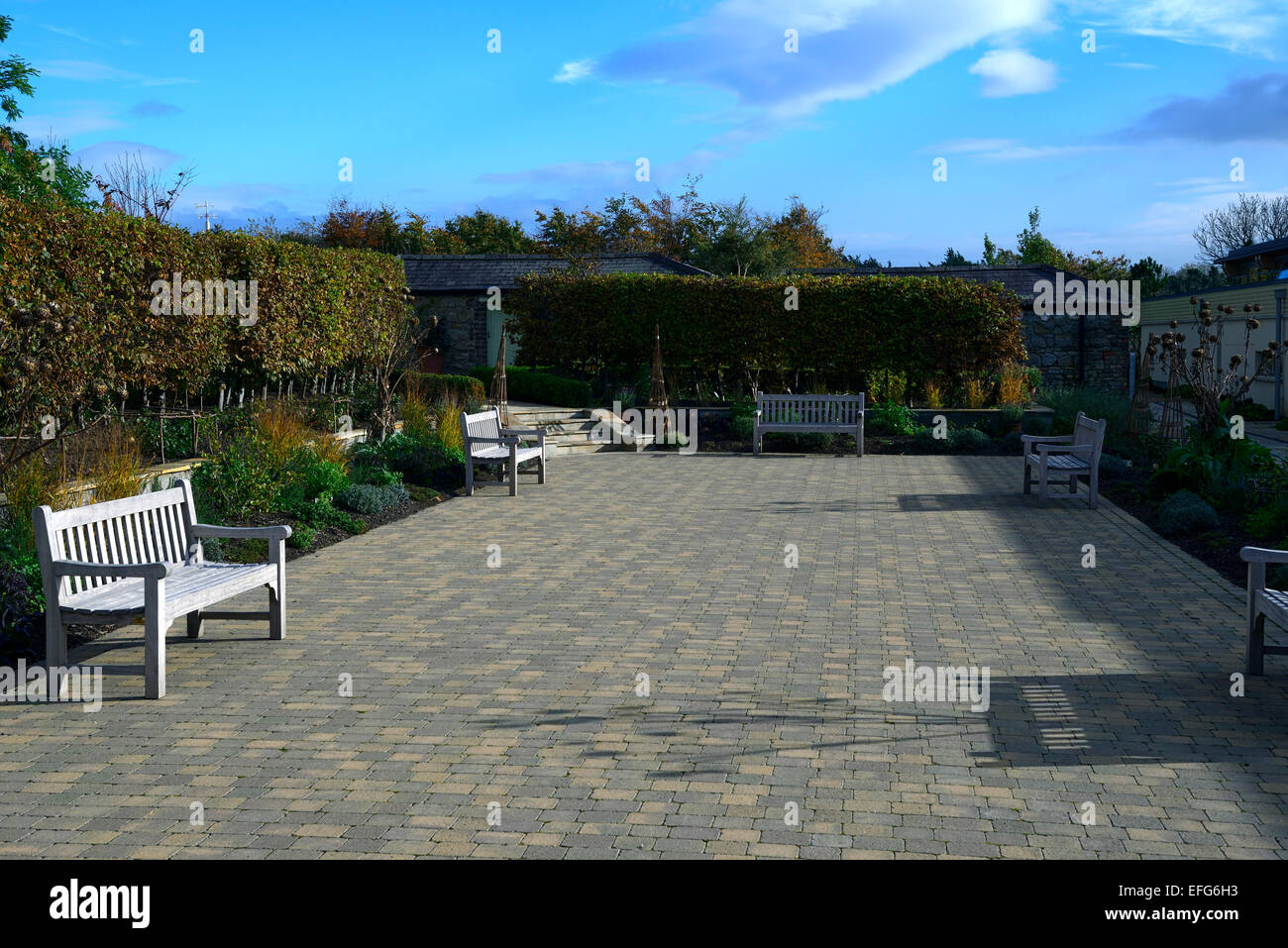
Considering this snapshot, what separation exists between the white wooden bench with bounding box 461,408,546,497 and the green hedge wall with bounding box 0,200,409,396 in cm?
240

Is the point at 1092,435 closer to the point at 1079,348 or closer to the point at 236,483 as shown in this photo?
the point at 236,483

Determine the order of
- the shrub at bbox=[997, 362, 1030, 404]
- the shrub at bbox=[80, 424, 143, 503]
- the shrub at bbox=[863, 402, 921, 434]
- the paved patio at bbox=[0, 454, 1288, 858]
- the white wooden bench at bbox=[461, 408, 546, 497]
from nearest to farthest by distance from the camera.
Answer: the paved patio at bbox=[0, 454, 1288, 858]
the shrub at bbox=[80, 424, 143, 503]
the white wooden bench at bbox=[461, 408, 546, 497]
the shrub at bbox=[863, 402, 921, 434]
the shrub at bbox=[997, 362, 1030, 404]

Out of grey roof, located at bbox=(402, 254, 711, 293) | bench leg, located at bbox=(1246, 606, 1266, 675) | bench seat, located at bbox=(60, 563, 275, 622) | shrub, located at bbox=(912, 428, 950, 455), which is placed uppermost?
grey roof, located at bbox=(402, 254, 711, 293)

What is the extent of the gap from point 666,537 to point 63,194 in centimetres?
2349

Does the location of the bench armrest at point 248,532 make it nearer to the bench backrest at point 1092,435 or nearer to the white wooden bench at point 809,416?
the bench backrest at point 1092,435

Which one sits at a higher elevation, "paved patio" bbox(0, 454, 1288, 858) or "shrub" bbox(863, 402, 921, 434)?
"shrub" bbox(863, 402, 921, 434)

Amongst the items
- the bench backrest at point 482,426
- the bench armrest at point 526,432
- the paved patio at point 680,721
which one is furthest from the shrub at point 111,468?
the bench armrest at point 526,432

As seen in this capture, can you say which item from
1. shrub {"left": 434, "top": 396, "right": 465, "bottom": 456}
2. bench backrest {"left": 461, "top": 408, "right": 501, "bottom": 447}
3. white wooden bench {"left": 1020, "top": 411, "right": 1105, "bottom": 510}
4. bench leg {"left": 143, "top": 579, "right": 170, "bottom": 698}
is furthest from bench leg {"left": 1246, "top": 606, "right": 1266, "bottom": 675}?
shrub {"left": 434, "top": 396, "right": 465, "bottom": 456}

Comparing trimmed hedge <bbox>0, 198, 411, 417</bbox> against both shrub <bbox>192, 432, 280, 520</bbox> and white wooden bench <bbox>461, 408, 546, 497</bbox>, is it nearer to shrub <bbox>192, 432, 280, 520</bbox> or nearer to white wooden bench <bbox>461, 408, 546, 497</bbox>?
shrub <bbox>192, 432, 280, 520</bbox>

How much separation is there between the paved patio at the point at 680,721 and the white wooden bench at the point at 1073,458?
266 centimetres

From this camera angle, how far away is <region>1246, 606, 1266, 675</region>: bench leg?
631 cm

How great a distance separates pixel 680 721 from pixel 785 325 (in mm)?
18122
